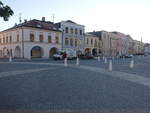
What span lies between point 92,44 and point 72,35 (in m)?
11.6

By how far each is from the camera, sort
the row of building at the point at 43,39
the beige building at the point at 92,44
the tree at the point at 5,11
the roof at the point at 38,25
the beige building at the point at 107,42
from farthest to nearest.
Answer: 1. the beige building at the point at 107,42
2. the beige building at the point at 92,44
3. the roof at the point at 38,25
4. the row of building at the point at 43,39
5. the tree at the point at 5,11

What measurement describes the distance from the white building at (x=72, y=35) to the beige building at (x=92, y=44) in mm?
3110

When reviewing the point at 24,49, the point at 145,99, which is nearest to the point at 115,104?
the point at 145,99

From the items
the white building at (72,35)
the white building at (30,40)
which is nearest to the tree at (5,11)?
the white building at (30,40)

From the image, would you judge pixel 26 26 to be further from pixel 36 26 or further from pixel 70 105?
pixel 70 105

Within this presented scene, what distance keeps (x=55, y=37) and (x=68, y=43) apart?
5.25m

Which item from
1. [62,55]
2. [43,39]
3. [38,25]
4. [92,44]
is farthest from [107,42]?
[62,55]

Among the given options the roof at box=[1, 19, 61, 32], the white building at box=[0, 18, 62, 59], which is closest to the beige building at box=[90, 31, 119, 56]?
the white building at box=[0, 18, 62, 59]

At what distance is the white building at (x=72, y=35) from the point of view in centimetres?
4303

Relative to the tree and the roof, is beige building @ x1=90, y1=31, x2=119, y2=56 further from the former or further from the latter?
the tree

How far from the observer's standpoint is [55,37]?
4056cm

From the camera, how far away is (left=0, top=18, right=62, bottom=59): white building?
34.3m

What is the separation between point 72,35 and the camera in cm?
4522

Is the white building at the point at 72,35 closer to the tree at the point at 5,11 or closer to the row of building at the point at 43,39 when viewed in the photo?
the row of building at the point at 43,39
